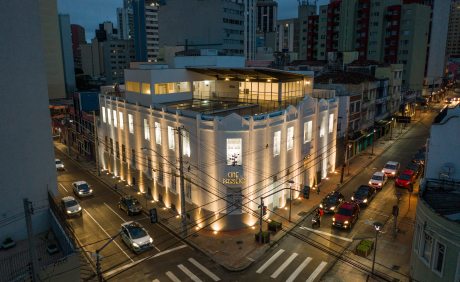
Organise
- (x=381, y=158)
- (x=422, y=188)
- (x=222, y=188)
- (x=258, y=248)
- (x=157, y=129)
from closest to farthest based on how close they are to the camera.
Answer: (x=422, y=188) → (x=258, y=248) → (x=222, y=188) → (x=157, y=129) → (x=381, y=158)

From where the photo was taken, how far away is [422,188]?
2558 cm

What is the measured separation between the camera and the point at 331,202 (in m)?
37.1

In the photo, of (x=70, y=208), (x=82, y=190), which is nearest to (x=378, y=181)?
(x=70, y=208)

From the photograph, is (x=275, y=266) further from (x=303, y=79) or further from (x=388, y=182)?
(x=303, y=79)

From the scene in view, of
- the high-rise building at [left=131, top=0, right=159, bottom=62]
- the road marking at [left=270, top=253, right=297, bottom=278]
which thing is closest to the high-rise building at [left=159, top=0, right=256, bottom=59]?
the high-rise building at [left=131, top=0, right=159, bottom=62]

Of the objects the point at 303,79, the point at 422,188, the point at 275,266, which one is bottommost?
the point at 275,266

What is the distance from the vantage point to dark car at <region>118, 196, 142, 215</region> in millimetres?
37000

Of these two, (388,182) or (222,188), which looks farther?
A: (388,182)

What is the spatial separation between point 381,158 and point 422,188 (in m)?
32.9

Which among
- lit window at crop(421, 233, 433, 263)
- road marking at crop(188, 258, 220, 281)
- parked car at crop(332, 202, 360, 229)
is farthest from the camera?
parked car at crop(332, 202, 360, 229)

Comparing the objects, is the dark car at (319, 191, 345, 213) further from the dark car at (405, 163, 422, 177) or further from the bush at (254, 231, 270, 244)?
the dark car at (405, 163, 422, 177)

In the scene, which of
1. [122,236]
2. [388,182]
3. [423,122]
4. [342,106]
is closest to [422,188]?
[388,182]

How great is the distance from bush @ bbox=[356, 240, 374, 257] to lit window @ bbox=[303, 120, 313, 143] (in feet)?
47.2

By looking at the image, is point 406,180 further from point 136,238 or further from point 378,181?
point 136,238
